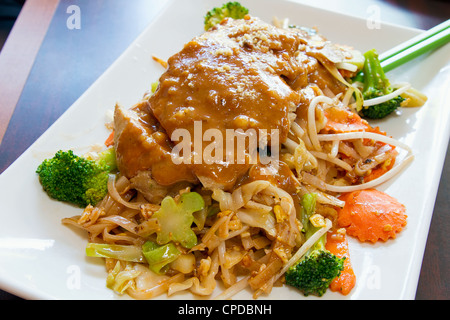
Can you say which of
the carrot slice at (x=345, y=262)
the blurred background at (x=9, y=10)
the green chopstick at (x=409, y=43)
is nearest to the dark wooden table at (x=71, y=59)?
the carrot slice at (x=345, y=262)

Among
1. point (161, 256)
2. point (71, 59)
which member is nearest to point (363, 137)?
point (161, 256)

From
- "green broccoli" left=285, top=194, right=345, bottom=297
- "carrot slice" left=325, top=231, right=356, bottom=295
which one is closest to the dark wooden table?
"carrot slice" left=325, top=231, right=356, bottom=295

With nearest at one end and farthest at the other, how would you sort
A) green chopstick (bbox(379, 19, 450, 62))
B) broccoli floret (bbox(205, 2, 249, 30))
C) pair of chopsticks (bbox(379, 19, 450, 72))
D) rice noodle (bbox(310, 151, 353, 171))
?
rice noodle (bbox(310, 151, 353, 171)) → pair of chopsticks (bbox(379, 19, 450, 72)) → green chopstick (bbox(379, 19, 450, 62)) → broccoli floret (bbox(205, 2, 249, 30))

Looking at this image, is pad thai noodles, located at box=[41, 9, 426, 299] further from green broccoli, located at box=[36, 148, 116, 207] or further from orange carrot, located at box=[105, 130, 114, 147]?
orange carrot, located at box=[105, 130, 114, 147]

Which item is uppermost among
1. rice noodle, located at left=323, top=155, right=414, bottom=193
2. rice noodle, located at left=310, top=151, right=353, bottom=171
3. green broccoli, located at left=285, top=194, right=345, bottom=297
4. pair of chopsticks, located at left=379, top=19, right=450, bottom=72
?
pair of chopsticks, located at left=379, top=19, right=450, bottom=72

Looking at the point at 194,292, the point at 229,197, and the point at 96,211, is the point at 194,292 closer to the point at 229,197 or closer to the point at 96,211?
the point at 229,197

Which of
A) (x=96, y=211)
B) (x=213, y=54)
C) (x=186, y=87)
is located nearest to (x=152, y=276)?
(x=96, y=211)

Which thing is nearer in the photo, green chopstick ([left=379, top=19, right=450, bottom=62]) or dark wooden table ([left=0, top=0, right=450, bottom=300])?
dark wooden table ([left=0, top=0, right=450, bottom=300])

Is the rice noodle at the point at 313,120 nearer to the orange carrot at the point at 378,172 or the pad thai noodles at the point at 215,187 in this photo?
the pad thai noodles at the point at 215,187
